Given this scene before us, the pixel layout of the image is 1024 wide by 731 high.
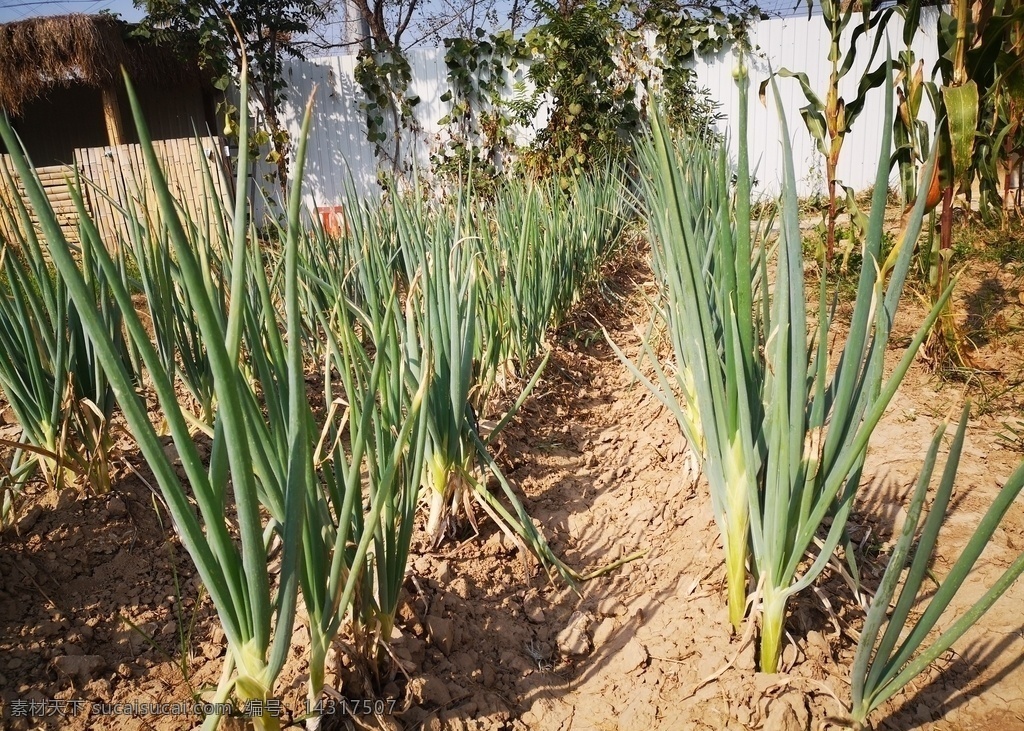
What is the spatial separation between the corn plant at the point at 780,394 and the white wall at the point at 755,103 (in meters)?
5.92

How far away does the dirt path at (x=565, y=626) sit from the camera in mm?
951

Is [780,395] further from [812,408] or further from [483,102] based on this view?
[483,102]

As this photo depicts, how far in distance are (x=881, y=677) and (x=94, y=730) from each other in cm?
107

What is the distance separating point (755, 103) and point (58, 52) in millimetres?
6700

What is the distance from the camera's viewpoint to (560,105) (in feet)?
21.1

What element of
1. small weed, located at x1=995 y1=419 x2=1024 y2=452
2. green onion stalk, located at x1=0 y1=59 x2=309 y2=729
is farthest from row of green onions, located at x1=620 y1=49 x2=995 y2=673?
small weed, located at x1=995 y1=419 x2=1024 y2=452

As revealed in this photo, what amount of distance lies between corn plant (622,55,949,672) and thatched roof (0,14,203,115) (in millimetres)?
6608

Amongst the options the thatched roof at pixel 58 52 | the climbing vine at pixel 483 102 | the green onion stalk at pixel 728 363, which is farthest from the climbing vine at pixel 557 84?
the green onion stalk at pixel 728 363

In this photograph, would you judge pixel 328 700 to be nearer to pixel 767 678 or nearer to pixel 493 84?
pixel 767 678

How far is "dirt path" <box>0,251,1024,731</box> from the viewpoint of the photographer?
3.12 ft

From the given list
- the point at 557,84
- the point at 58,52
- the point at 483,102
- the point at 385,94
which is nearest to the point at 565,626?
the point at 557,84

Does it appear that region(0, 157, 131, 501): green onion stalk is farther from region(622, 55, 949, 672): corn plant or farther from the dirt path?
region(622, 55, 949, 672): corn plant

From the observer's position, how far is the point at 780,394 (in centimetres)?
81

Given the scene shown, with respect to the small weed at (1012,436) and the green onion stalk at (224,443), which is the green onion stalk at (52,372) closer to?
the green onion stalk at (224,443)
